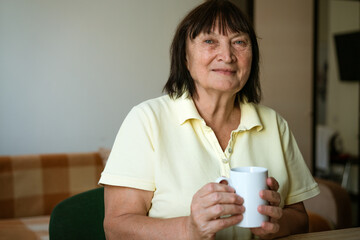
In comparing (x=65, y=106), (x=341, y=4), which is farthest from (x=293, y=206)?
(x=341, y=4)

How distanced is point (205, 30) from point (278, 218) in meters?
0.60

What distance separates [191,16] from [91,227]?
0.69 metres

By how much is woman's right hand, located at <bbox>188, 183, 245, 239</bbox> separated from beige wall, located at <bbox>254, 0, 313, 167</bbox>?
2.70m

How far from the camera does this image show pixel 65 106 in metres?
2.66

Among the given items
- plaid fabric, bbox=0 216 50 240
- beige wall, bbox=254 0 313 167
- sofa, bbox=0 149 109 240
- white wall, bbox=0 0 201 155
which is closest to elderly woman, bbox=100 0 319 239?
plaid fabric, bbox=0 216 50 240

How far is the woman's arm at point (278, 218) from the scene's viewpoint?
0.82 meters

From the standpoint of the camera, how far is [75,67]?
2676mm

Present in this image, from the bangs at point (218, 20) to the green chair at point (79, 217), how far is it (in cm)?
56

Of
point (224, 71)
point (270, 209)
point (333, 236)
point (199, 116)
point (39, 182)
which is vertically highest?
point (224, 71)

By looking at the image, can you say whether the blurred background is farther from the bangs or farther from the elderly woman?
the bangs

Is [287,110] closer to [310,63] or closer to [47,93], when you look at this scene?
[310,63]

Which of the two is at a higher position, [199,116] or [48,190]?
[199,116]

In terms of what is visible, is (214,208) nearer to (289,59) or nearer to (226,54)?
(226,54)

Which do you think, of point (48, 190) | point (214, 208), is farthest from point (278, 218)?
point (48, 190)
